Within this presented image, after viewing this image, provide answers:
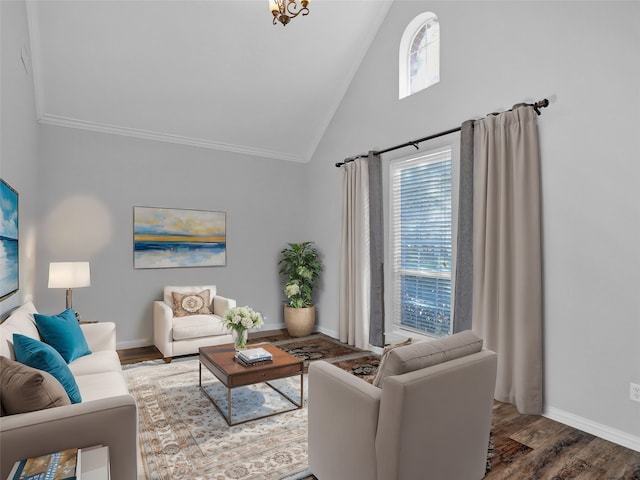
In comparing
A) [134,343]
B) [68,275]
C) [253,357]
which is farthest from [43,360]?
[134,343]

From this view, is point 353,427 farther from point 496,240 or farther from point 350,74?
point 350,74

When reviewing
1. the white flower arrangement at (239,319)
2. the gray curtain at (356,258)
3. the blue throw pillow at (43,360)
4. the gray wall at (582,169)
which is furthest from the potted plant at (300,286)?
the blue throw pillow at (43,360)

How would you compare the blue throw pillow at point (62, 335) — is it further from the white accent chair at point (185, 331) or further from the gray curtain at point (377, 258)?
the gray curtain at point (377, 258)

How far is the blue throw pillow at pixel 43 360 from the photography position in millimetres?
1913

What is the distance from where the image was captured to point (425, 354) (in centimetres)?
183

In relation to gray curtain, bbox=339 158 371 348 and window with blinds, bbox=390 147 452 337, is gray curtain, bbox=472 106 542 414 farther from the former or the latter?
gray curtain, bbox=339 158 371 348

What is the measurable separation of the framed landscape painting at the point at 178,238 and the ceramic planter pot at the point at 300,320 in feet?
4.10

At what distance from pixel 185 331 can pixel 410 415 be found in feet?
10.7

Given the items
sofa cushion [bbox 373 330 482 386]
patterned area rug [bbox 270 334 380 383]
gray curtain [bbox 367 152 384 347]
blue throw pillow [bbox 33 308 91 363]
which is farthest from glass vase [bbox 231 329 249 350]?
gray curtain [bbox 367 152 384 347]

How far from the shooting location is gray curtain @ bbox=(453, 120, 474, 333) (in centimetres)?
→ 347

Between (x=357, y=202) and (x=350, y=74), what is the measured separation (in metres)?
1.78

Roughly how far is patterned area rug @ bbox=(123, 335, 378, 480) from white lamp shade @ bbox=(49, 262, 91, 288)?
106 cm

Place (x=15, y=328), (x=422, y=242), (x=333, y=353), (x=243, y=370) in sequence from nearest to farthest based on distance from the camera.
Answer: (x=15, y=328) < (x=243, y=370) < (x=422, y=242) < (x=333, y=353)

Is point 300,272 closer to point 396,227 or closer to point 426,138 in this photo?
point 396,227
